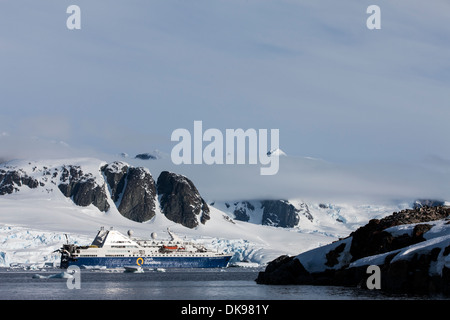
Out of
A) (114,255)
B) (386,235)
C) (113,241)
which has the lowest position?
(114,255)

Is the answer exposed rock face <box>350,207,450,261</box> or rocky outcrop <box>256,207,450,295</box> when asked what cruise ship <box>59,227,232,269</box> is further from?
exposed rock face <box>350,207,450,261</box>

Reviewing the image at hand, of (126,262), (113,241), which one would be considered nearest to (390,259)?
(126,262)

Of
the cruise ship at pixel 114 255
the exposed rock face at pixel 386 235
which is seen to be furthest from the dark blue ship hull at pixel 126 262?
the exposed rock face at pixel 386 235

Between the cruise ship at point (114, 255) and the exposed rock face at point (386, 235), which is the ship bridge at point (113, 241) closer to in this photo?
the cruise ship at point (114, 255)

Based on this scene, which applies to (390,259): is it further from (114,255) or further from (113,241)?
(113,241)

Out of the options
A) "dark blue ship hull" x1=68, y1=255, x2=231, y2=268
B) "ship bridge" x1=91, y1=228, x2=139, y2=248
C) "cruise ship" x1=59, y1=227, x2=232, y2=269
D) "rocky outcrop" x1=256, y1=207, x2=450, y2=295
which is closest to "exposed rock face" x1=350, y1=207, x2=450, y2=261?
"rocky outcrop" x1=256, y1=207, x2=450, y2=295

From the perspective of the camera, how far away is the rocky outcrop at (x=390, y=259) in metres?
63.8

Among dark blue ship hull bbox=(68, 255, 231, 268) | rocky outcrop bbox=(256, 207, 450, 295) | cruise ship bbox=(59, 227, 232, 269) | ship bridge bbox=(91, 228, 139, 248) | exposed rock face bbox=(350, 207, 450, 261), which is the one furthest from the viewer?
ship bridge bbox=(91, 228, 139, 248)

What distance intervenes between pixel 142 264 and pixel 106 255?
984 cm

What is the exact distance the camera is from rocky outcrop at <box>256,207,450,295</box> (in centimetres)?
6375

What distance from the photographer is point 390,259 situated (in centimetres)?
6950
